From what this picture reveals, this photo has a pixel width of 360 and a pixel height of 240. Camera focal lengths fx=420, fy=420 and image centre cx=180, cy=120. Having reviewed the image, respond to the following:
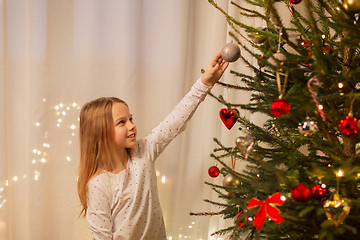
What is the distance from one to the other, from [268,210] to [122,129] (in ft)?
2.58

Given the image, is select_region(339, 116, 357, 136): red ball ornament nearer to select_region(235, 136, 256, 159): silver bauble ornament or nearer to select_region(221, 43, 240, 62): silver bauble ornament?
select_region(235, 136, 256, 159): silver bauble ornament

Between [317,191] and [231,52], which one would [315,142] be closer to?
[317,191]

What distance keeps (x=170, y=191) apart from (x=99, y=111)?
2.58 feet

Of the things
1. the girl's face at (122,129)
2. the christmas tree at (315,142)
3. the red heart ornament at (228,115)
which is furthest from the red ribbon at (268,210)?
the girl's face at (122,129)

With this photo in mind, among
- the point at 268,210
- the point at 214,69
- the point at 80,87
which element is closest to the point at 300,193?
the point at 268,210

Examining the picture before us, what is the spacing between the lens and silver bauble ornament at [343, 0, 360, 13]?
919 mm

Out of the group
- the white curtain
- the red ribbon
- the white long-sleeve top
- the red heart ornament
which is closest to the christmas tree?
the red ribbon

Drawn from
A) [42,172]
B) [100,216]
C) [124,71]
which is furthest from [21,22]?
[100,216]

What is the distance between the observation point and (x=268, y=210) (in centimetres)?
100

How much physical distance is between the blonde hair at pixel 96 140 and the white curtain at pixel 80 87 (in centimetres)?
49

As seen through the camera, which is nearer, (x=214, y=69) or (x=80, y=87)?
(x=214, y=69)

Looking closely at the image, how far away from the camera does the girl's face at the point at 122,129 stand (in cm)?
163

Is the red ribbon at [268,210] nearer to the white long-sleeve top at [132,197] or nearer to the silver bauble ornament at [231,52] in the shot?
the silver bauble ornament at [231,52]

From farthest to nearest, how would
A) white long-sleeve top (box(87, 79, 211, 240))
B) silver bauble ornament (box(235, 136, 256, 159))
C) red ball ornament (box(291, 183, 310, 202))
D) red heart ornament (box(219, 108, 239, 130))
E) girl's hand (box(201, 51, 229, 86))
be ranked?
white long-sleeve top (box(87, 79, 211, 240)) → girl's hand (box(201, 51, 229, 86)) → red heart ornament (box(219, 108, 239, 130)) → silver bauble ornament (box(235, 136, 256, 159)) → red ball ornament (box(291, 183, 310, 202))
